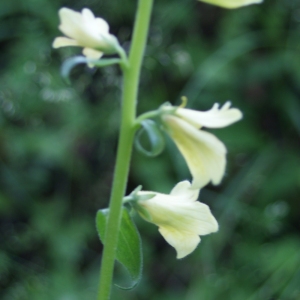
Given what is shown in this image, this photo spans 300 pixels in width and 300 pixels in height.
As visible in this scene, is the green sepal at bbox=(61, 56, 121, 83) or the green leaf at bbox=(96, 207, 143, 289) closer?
the green sepal at bbox=(61, 56, 121, 83)

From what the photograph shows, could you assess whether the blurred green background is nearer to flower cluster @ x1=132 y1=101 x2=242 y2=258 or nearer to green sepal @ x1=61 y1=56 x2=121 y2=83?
flower cluster @ x1=132 y1=101 x2=242 y2=258

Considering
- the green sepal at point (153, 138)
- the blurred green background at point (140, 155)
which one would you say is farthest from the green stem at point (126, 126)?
the blurred green background at point (140, 155)

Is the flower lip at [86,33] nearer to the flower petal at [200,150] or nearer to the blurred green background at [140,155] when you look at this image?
the flower petal at [200,150]

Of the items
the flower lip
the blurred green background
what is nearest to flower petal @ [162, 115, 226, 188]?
the flower lip

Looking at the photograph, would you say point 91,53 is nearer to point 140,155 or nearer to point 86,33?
point 86,33

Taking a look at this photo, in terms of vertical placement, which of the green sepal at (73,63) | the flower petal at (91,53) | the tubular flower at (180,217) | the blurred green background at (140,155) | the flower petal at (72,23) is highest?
the flower petal at (72,23)
